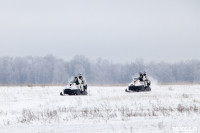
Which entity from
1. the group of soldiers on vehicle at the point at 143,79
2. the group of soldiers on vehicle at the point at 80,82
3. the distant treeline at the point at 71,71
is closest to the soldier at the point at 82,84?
the group of soldiers on vehicle at the point at 80,82

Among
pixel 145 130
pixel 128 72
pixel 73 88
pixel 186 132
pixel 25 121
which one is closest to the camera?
pixel 186 132

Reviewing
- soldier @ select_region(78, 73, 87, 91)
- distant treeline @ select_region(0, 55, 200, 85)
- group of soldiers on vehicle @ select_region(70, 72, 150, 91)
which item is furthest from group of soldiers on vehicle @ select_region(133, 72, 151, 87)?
distant treeline @ select_region(0, 55, 200, 85)

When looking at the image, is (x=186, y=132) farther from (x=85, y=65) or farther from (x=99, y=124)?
(x=85, y=65)

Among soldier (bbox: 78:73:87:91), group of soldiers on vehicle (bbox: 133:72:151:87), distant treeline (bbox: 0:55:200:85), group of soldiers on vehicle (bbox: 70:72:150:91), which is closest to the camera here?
soldier (bbox: 78:73:87:91)

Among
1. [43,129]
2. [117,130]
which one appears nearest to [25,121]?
[43,129]

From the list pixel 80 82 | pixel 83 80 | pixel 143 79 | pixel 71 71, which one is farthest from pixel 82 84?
pixel 71 71

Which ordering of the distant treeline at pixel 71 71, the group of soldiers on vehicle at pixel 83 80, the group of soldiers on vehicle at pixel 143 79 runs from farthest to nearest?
the distant treeline at pixel 71 71 < the group of soldiers on vehicle at pixel 143 79 < the group of soldiers on vehicle at pixel 83 80

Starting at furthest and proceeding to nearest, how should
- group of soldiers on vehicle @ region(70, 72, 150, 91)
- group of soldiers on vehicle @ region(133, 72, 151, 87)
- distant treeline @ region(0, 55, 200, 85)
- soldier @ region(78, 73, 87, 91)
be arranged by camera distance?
distant treeline @ region(0, 55, 200, 85), group of soldiers on vehicle @ region(133, 72, 151, 87), group of soldiers on vehicle @ region(70, 72, 150, 91), soldier @ region(78, 73, 87, 91)

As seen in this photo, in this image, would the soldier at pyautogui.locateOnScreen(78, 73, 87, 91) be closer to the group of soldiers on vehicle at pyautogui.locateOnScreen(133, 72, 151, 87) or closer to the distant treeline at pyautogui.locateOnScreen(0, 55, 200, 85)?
the group of soldiers on vehicle at pyautogui.locateOnScreen(133, 72, 151, 87)

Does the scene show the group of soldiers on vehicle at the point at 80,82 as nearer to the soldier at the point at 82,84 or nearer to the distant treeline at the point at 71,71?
the soldier at the point at 82,84

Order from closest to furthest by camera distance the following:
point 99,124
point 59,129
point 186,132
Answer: point 186,132
point 59,129
point 99,124

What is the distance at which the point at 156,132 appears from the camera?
9875 mm

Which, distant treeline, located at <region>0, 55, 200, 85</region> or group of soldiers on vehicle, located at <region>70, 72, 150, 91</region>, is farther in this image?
distant treeline, located at <region>0, 55, 200, 85</region>

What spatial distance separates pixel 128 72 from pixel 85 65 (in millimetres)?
13637
